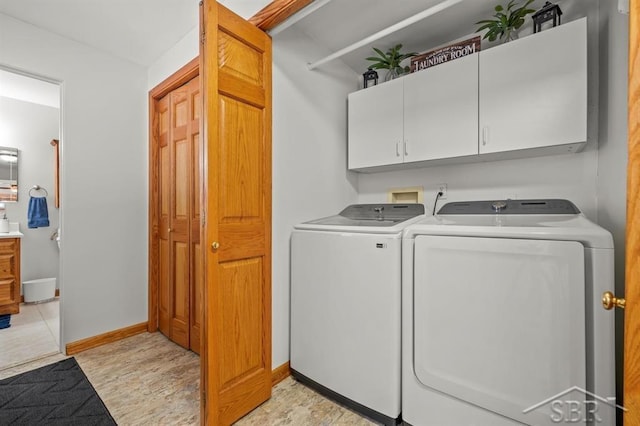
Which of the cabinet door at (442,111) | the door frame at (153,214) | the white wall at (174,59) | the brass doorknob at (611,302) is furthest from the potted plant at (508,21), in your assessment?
the door frame at (153,214)

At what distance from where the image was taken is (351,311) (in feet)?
5.33

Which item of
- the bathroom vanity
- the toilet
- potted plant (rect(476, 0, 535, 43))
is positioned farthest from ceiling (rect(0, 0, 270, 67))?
the toilet

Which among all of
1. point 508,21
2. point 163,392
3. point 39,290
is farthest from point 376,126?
point 39,290

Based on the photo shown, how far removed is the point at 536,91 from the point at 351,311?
1581 millimetres

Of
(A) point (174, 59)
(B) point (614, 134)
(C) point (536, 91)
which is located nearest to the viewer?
(B) point (614, 134)

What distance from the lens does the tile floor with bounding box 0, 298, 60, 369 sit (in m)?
2.24

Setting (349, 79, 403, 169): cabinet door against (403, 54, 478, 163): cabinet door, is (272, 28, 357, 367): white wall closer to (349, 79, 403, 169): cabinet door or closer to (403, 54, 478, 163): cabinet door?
(349, 79, 403, 169): cabinet door

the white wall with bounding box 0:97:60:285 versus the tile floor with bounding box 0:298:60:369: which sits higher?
the white wall with bounding box 0:97:60:285

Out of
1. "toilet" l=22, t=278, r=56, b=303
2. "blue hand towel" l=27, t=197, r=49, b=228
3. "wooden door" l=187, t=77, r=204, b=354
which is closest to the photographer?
"wooden door" l=187, t=77, r=204, b=354

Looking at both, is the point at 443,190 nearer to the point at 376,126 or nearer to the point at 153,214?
the point at 376,126

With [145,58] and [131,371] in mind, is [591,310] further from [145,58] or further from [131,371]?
[145,58]

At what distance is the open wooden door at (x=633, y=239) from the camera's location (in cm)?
61

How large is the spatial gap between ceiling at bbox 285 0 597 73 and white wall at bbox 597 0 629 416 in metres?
0.40

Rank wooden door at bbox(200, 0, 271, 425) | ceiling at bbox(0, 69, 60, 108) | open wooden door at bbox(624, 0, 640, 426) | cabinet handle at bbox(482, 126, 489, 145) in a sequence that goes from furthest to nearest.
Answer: ceiling at bbox(0, 69, 60, 108) → cabinet handle at bbox(482, 126, 489, 145) → wooden door at bbox(200, 0, 271, 425) → open wooden door at bbox(624, 0, 640, 426)
